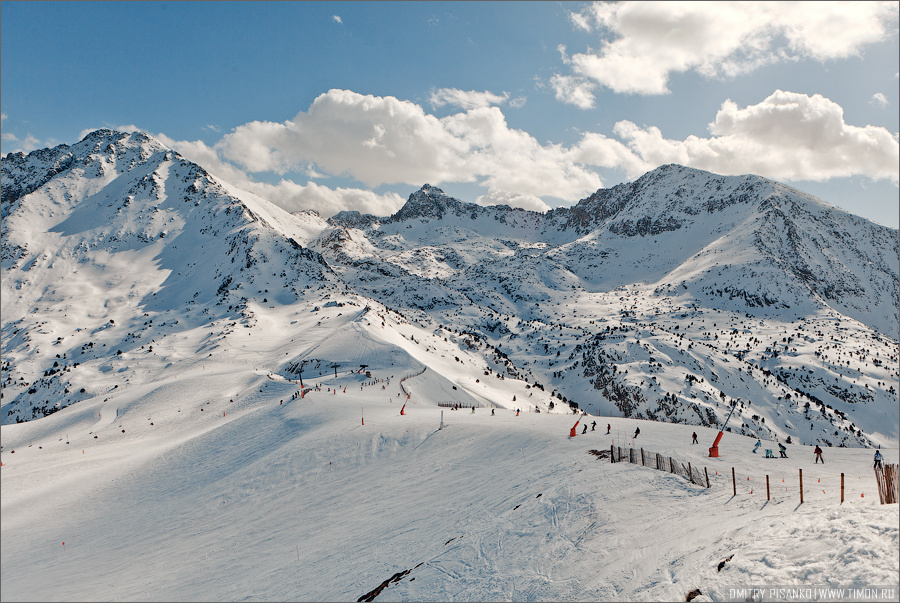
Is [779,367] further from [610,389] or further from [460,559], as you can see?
[460,559]

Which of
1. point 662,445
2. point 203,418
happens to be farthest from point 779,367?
point 203,418

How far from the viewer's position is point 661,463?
86.0 feet

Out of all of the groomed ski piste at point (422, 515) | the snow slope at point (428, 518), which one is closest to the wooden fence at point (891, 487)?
the snow slope at point (428, 518)

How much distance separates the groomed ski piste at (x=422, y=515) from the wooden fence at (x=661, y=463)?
568 millimetres

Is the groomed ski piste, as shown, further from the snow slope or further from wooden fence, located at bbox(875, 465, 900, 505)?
wooden fence, located at bbox(875, 465, 900, 505)

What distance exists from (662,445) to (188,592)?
3132cm

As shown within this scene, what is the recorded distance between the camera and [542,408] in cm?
8394

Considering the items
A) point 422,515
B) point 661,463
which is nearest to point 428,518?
point 422,515

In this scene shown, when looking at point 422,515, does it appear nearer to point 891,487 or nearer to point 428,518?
point 428,518

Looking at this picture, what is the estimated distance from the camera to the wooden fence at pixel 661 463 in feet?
80.5

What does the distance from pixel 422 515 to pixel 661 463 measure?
48.2 ft

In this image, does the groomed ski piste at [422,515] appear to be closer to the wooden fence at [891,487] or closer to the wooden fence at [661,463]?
the wooden fence at [661,463]

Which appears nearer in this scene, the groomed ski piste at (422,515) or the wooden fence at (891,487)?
the groomed ski piste at (422,515)


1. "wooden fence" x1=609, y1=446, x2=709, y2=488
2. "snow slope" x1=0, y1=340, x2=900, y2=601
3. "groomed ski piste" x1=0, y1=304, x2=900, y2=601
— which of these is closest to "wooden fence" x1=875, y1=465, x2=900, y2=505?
"snow slope" x1=0, y1=340, x2=900, y2=601
